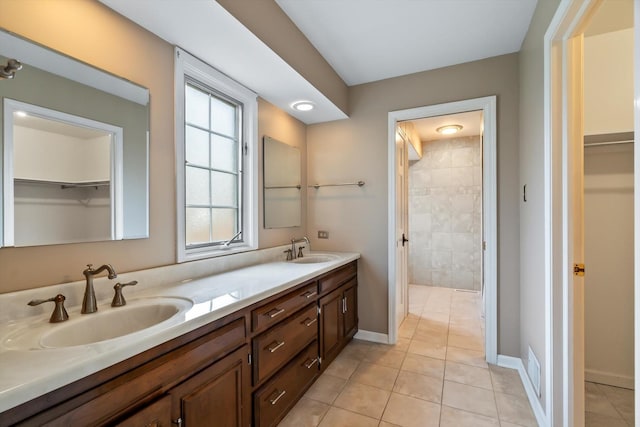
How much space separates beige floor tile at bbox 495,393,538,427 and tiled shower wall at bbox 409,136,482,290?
9.59 feet

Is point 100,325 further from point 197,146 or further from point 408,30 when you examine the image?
point 408,30

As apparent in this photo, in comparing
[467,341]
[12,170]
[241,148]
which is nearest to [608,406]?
[467,341]

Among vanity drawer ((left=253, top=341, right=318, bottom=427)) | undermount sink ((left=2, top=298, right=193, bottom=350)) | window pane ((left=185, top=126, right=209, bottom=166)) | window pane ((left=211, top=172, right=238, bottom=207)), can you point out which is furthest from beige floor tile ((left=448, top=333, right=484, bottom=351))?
window pane ((left=185, top=126, right=209, bottom=166))

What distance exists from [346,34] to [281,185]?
1.30 metres

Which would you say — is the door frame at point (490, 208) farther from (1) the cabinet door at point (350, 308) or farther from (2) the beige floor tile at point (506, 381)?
(1) the cabinet door at point (350, 308)

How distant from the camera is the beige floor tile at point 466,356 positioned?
2.34 metres

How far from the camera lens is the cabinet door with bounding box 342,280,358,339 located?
251 centimetres

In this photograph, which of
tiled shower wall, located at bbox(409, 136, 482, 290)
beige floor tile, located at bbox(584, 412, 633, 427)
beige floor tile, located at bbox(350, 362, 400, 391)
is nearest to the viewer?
beige floor tile, located at bbox(584, 412, 633, 427)

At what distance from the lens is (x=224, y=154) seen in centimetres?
218

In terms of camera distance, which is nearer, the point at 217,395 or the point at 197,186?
the point at 217,395

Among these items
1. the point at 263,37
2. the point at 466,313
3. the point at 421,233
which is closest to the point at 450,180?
the point at 421,233

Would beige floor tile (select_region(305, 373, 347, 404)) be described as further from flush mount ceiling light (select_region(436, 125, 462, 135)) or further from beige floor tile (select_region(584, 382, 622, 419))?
flush mount ceiling light (select_region(436, 125, 462, 135))

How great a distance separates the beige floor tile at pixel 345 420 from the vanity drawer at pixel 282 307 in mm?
659

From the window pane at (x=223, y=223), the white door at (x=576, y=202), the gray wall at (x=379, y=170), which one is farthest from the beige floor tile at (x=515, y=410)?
the window pane at (x=223, y=223)
